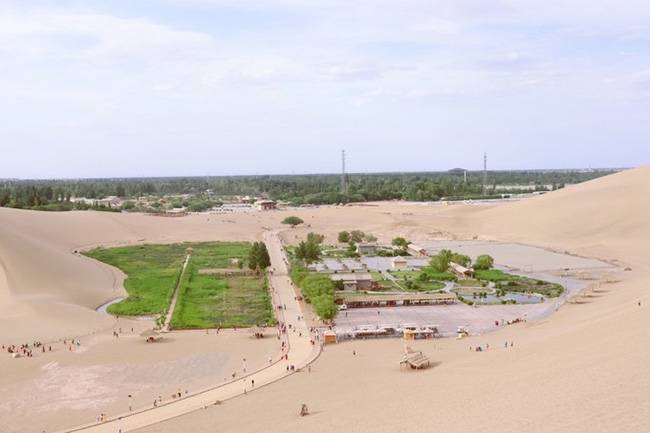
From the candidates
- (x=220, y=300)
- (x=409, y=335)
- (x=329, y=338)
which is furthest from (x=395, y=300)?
(x=220, y=300)

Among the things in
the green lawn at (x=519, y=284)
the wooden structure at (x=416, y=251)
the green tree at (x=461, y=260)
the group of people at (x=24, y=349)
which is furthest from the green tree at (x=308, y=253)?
the group of people at (x=24, y=349)

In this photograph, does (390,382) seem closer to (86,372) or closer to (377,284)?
(86,372)

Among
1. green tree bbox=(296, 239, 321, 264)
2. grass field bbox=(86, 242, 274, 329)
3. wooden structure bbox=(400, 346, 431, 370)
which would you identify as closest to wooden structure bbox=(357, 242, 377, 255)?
green tree bbox=(296, 239, 321, 264)

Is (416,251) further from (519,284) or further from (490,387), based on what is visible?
(490,387)

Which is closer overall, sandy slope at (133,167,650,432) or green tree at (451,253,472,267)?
sandy slope at (133,167,650,432)

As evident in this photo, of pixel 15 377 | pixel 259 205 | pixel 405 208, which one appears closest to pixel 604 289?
pixel 15 377

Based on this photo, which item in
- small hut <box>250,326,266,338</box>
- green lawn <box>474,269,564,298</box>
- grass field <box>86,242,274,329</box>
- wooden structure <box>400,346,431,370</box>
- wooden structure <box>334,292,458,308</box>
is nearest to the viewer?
wooden structure <box>400,346,431,370</box>

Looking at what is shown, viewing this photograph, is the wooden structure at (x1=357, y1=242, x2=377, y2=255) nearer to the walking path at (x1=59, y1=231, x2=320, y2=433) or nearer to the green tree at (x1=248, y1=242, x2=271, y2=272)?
the green tree at (x1=248, y1=242, x2=271, y2=272)
